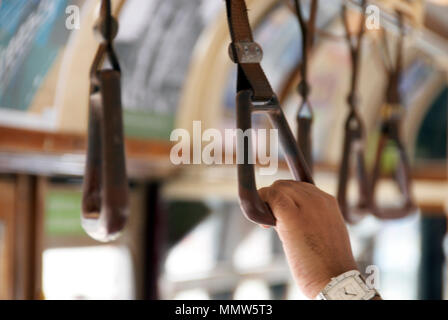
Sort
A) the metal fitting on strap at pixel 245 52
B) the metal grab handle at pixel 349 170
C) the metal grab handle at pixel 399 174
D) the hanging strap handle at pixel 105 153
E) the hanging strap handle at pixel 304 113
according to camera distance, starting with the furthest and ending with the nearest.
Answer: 1. the metal grab handle at pixel 399 174
2. the metal grab handle at pixel 349 170
3. the hanging strap handle at pixel 304 113
4. the metal fitting on strap at pixel 245 52
5. the hanging strap handle at pixel 105 153

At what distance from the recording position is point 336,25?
3.78 m

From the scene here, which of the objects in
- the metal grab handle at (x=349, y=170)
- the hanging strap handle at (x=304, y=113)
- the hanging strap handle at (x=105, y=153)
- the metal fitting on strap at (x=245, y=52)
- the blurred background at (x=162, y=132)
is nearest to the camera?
the hanging strap handle at (x=105, y=153)

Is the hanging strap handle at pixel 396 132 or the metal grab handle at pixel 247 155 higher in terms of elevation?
the hanging strap handle at pixel 396 132

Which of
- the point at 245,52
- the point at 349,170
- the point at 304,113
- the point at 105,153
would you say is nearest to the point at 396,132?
the point at 349,170

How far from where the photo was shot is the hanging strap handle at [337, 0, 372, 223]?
1.44m

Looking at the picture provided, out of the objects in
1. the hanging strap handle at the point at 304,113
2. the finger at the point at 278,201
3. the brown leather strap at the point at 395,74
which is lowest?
the finger at the point at 278,201

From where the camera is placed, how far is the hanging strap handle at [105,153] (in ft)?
2.27

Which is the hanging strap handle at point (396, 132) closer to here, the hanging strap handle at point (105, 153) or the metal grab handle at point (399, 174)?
the metal grab handle at point (399, 174)

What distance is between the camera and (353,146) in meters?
1.58

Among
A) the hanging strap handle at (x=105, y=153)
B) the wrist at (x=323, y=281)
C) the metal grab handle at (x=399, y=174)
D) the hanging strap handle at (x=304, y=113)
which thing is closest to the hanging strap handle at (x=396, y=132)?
the metal grab handle at (x=399, y=174)

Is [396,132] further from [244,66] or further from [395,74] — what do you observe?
[244,66]

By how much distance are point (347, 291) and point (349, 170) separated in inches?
29.7
